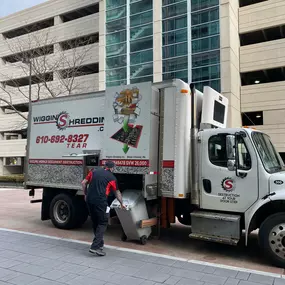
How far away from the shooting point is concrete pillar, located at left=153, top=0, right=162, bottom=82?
98.1 feet

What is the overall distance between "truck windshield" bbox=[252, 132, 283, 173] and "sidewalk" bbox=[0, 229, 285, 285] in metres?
1.87

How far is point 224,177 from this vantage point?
19.7 feet

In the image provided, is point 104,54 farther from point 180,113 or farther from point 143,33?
point 180,113

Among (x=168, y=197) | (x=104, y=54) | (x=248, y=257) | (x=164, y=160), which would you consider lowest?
(x=248, y=257)

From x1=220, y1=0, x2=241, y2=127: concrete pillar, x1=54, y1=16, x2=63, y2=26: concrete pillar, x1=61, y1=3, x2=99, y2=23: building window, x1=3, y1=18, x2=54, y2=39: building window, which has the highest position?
x1=61, y1=3, x2=99, y2=23: building window

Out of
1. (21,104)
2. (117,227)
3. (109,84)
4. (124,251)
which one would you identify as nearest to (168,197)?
(124,251)

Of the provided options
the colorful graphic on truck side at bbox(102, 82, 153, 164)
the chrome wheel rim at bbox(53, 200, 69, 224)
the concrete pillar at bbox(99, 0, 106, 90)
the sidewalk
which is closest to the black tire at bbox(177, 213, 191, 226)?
the sidewalk

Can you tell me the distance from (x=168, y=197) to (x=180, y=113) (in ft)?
5.65

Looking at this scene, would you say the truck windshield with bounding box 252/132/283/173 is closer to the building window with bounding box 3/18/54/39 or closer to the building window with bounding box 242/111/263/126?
the building window with bounding box 242/111/263/126

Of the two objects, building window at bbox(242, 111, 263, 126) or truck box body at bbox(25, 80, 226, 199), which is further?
building window at bbox(242, 111, 263, 126)

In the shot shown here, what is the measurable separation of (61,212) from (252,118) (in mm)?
27266

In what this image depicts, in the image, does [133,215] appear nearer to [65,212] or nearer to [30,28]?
[65,212]

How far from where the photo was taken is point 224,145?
20.0ft

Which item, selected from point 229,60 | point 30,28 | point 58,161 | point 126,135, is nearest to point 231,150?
point 126,135
